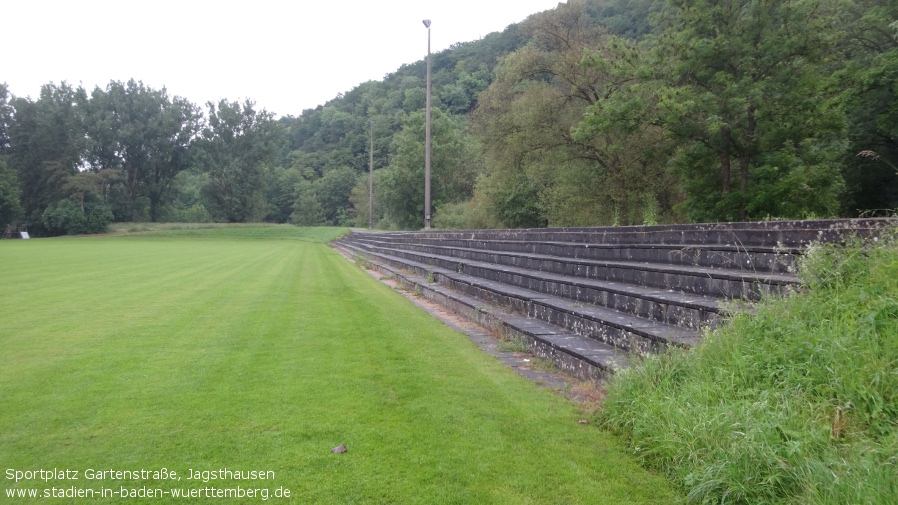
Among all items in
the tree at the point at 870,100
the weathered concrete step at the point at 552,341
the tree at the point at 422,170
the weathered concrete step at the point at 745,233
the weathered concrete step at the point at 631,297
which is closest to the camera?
the weathered concrete step at the point at 745,233

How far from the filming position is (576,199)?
22.9 metres

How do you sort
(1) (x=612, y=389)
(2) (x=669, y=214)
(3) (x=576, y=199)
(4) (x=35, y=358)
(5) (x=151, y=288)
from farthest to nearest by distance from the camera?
1. (3) (x=576, y=199)
2. (2) (x=669, y=214)
3. (5) (x=151, y=288)
4. (4) (x=35, y=358)
5. (1) (x=612, y=389)

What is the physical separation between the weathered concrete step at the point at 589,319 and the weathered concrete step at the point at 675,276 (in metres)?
0.56

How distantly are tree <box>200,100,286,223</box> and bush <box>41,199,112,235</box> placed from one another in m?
14.8

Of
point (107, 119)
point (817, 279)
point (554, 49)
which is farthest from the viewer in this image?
point (107, 119)

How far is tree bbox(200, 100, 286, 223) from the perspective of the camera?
2795 inches

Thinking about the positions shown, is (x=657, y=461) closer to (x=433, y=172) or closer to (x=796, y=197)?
(x=796, y=197)

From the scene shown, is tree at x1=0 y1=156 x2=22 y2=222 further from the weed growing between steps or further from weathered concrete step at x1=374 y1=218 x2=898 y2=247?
the weed growing between steps

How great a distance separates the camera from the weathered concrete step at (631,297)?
4500 millimetres

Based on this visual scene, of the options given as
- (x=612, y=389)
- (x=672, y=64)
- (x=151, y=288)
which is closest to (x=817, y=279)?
(x=612, y=389)

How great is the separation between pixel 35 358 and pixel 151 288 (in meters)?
6.43

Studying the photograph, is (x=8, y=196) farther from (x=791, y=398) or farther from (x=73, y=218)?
(x=791, y=398)

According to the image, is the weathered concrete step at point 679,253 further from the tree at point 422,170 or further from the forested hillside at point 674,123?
the tree at point 422,170

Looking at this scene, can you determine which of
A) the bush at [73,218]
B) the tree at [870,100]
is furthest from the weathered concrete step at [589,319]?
the bush at [73,218]
